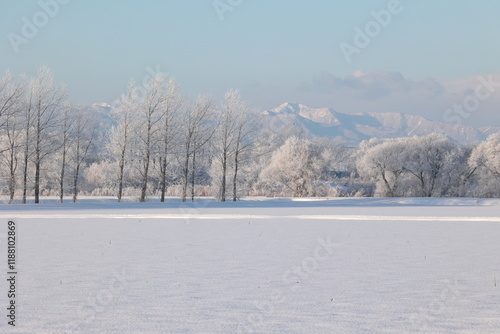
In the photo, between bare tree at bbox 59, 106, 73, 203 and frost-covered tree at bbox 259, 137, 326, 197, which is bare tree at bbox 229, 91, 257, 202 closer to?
frost-covered tree at bbox 259, 137, 326, 197

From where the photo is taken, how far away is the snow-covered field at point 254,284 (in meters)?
5.13

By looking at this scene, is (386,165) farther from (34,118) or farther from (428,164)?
(34,118)

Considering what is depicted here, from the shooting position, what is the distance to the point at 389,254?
32.2ft

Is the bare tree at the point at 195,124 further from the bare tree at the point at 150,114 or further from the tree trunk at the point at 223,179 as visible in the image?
the bare tree at the point at 150,114

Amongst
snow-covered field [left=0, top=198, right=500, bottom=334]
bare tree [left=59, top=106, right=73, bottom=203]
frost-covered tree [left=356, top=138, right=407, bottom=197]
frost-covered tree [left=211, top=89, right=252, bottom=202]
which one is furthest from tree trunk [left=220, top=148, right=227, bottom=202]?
snow-covered field [left=0, top=198, right=500, bottom=334]

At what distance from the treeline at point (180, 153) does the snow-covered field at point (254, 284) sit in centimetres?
2134

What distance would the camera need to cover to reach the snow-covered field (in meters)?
5.13

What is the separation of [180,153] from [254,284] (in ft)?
99.0

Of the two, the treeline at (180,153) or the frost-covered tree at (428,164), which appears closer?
the treeline at (180,153)

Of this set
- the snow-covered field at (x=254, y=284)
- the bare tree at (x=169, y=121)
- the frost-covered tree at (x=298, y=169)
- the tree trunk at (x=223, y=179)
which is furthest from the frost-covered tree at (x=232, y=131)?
the snow-covered field at (x=254, y=284)

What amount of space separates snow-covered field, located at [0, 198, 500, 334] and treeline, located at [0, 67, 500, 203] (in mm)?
21343

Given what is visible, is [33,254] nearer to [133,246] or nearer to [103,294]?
[133,246]

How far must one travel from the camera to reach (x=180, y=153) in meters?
36.5

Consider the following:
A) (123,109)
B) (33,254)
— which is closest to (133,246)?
(33,254)
